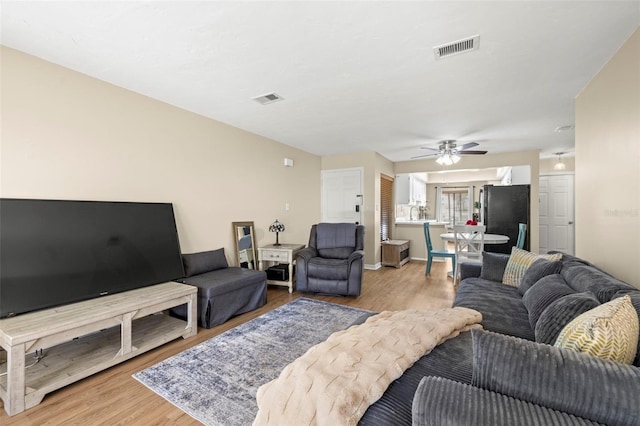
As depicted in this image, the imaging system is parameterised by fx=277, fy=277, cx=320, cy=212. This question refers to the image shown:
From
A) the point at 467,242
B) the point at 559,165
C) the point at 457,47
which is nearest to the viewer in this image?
the point at 457,47

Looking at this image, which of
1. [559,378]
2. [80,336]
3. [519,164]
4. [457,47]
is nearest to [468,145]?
[519,164]

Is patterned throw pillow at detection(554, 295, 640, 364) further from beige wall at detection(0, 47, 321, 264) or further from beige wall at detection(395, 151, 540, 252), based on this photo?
beige wall at detection(395, 151, 540, 252)

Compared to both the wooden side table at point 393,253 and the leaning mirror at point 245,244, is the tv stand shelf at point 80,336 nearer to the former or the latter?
the leaning mirror at point 245,244

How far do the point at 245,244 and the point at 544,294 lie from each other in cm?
352

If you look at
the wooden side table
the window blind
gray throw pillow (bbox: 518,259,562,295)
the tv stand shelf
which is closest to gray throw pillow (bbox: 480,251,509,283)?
gray throw pillow (bbox: 518,259,562,295)

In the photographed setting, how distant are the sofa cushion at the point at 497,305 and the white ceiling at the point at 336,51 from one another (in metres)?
1.96

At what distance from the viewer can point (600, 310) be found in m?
1.08

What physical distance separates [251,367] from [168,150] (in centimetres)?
252

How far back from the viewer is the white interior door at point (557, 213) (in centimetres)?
616

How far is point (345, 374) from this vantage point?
3.37 ft

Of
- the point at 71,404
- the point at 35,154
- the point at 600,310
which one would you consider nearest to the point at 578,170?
the point at 600,310

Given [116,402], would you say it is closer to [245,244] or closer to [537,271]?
[245,244]

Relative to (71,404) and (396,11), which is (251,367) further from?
(396,11)

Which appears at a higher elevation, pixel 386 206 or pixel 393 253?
pixel 386 206
